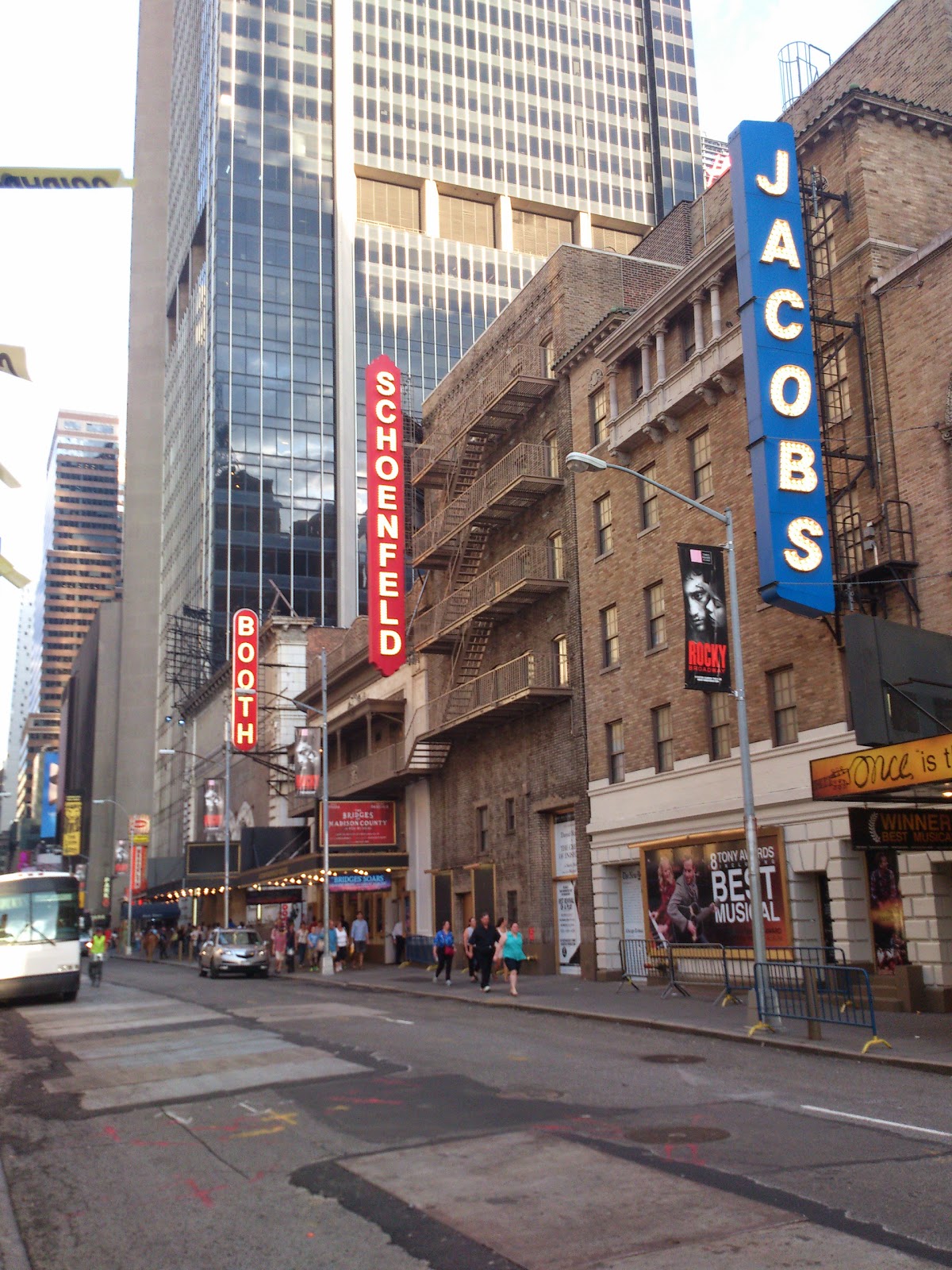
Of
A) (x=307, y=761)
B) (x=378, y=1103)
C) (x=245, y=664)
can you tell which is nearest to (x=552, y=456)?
(x=307, y=761)

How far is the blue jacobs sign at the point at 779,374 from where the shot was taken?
21.2 metres

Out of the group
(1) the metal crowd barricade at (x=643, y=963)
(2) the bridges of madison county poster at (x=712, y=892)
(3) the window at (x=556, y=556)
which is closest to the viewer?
(2) the bridges of madison county poster at (x=712, y=892)

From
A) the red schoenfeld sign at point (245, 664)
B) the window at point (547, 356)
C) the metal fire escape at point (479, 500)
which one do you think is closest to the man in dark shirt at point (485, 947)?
the metal fire escape at point (479, 500)

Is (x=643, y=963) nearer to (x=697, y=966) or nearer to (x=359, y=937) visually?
(x=697, y=966)

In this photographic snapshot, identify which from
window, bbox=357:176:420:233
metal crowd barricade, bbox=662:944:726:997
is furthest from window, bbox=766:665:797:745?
window, bbox=357:176:420:233

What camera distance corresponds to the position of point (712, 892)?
1017 inches

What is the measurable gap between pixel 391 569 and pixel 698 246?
15574 mm

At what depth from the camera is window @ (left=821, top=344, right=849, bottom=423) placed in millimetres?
22906

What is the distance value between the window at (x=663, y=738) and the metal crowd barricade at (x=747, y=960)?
5101mm

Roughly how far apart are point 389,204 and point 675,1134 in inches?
4259

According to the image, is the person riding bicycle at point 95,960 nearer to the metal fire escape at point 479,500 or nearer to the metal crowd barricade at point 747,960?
the metal fire escape at point 479,500

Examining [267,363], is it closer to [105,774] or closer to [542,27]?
[542,27]

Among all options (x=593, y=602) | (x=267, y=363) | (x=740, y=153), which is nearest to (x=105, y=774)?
(x=267, y=363)

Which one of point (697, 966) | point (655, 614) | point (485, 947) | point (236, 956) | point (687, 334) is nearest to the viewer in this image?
point (697, 966)
